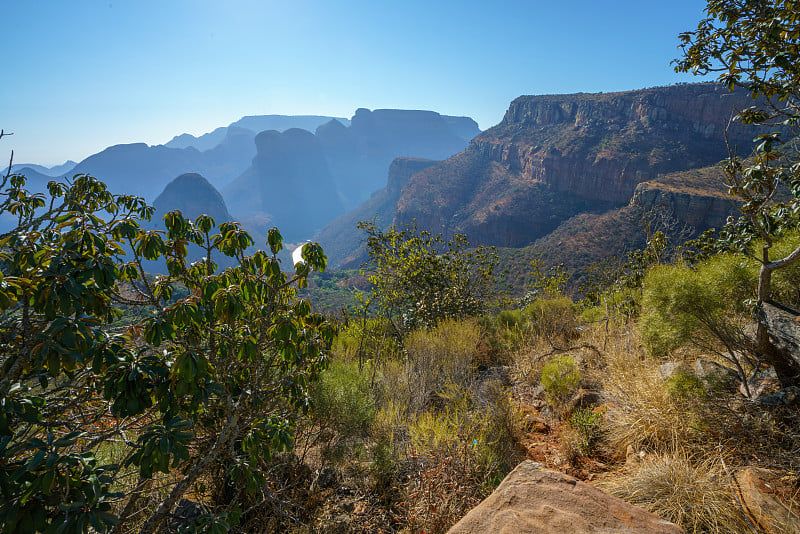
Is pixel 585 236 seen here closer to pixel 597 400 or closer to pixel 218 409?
pixel 597 400

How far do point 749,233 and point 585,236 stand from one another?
4170 cm

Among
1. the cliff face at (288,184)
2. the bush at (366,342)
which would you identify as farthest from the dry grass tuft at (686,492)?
the cliff face at (288,184)

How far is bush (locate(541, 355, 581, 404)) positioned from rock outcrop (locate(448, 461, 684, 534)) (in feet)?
7.26

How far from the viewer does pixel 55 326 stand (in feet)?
4.83

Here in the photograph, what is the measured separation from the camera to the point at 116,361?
1715 mm

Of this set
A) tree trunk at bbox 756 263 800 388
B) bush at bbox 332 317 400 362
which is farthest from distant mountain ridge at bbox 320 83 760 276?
tree trunk at bbox 756 263 800 388

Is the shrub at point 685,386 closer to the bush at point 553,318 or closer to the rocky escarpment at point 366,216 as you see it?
the bush at point 553,318

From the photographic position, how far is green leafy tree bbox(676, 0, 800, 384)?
278cm

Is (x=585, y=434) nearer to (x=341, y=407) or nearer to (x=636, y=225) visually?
(x=341, y=407)

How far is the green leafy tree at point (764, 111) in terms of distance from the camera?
2.78 metres

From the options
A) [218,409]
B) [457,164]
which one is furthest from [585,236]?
[218,409]

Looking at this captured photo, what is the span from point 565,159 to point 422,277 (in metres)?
65.2

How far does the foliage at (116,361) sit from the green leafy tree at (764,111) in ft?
12.0

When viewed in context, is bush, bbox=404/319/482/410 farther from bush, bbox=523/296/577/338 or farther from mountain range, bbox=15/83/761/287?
mountain range, bbox=15/83/761/287
